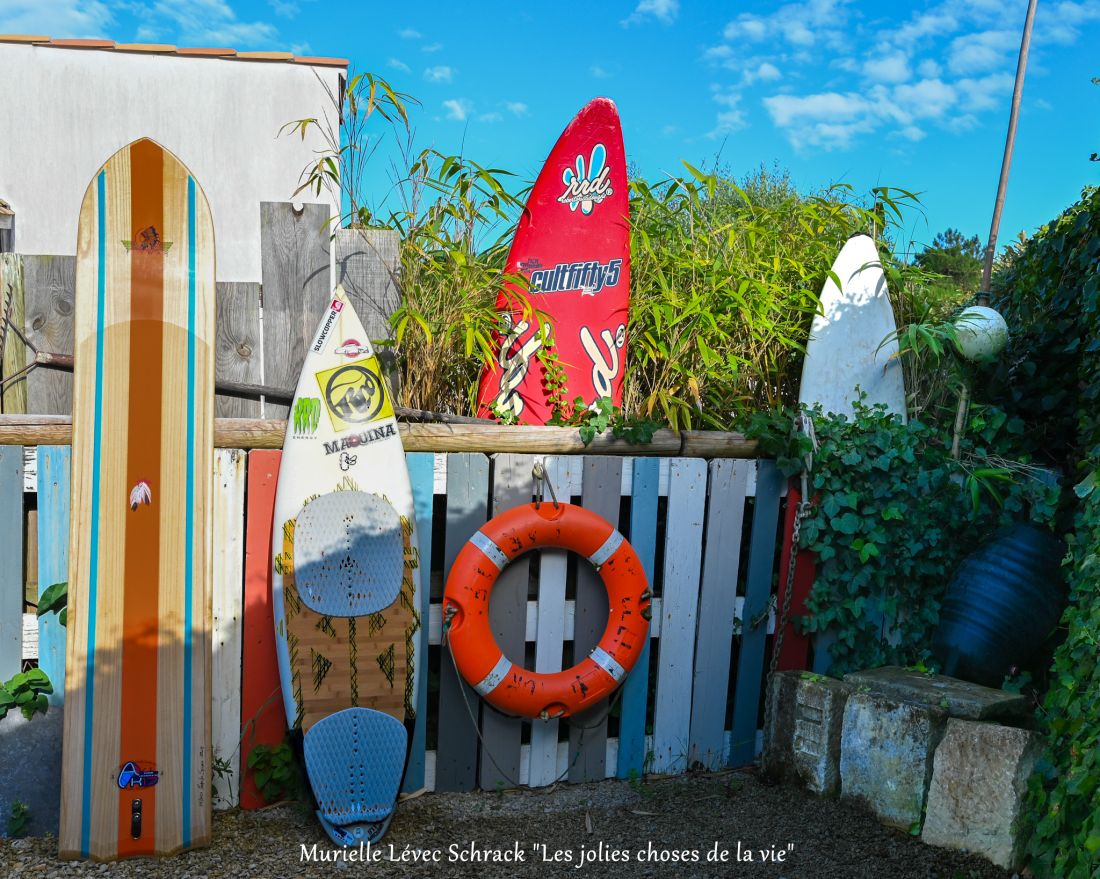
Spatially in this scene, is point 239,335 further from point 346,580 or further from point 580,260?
point 580,260

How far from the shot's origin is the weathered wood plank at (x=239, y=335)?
316cm

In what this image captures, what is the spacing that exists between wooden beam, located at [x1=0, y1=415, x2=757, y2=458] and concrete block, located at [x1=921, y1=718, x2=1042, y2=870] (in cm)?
118

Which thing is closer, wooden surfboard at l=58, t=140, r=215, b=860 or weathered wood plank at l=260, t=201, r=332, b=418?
wooden surfboard at l=58, t=140, r=215, b=860

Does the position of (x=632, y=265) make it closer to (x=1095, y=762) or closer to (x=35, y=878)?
(x=1095, y=762)

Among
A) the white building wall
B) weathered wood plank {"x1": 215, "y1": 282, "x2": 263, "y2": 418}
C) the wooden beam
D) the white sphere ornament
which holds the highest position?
the white building wall

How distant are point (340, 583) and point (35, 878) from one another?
1.10 meters

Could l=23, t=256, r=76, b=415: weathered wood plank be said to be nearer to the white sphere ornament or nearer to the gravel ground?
the gravel ground

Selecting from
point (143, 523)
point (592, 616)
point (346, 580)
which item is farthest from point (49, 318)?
point (592, 616)

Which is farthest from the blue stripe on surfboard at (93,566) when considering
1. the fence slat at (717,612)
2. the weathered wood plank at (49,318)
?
the fence slat at (717,612)

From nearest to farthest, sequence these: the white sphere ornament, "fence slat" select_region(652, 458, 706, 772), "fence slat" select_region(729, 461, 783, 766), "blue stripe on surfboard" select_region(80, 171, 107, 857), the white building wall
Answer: "blue stripe on surfboard" select_region(80, 171, 107, 857) → "fence slat" select_region(652, 458, 706, 772) → "fence slat" select_region(729, 461, 783, 766) → the white sphere ornament → the white building wall

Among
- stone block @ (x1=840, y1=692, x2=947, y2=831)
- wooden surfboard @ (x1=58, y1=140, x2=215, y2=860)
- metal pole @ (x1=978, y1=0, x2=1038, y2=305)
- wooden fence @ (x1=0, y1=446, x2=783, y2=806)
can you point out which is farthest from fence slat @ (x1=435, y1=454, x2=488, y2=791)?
metal pole @ (x1=978, y1=0, x2=1038, y2=305)

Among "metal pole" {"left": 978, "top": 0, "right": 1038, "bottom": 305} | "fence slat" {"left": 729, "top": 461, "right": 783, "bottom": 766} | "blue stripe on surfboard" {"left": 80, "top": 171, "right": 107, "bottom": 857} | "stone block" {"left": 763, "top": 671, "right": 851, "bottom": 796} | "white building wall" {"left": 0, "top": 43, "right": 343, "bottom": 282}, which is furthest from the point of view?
"white building wall" {"left": 0, "top": 43, "right": 343, "bottom": 282}

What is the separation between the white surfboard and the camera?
11.6ft

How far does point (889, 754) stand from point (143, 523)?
237cm
